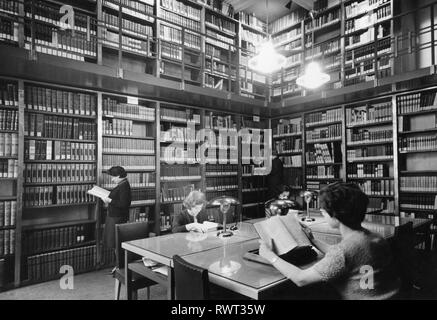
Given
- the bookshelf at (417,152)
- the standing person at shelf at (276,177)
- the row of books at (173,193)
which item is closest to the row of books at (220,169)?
the row of books at (173,193)

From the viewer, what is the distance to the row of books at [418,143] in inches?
187

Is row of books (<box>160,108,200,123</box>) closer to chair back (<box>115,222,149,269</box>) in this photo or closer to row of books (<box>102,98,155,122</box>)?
row of books (<box>102,98,155,122</box>)

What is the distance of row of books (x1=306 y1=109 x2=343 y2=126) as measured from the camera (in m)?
5.81

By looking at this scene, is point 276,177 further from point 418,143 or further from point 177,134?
point 418,143

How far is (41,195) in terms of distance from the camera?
4082 millimetres

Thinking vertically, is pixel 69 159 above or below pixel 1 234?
above

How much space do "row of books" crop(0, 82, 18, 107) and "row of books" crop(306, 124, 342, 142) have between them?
16.5ft

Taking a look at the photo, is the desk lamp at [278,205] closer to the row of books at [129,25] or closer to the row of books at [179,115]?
the row of books at [179,115]

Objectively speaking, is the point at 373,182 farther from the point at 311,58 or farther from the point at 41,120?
the point at 41,120

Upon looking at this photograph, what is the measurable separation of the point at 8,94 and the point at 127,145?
166 cm

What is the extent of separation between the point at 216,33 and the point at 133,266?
545 cm

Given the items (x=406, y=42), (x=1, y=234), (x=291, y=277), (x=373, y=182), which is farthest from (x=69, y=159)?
(x=406, y=42)

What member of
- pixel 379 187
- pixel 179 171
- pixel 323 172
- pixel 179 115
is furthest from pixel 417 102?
pixel 179 171

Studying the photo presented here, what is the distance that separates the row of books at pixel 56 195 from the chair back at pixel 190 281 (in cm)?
321
